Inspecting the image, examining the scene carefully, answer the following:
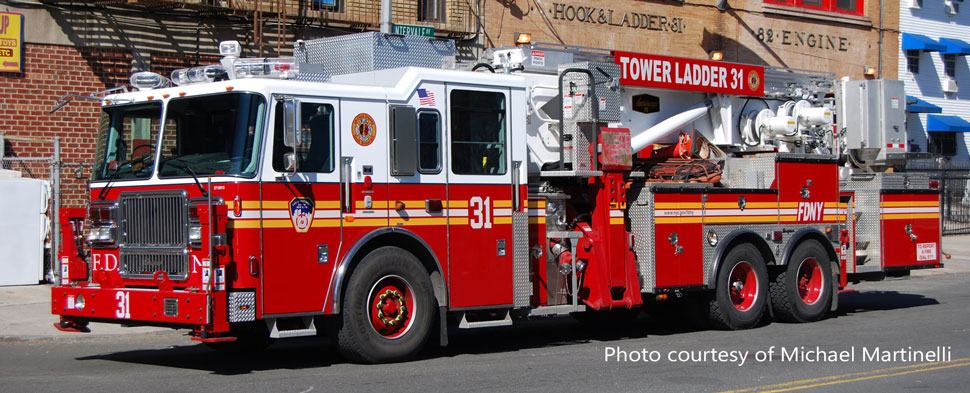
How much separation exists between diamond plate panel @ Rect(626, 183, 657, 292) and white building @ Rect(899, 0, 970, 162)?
71.8 ft

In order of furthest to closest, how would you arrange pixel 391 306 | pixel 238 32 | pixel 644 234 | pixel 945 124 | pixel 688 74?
1. pixel 945 124
2. pixel 238 32
3. pixel 688 74
4. pixel 644 234
5. pixel 391 306

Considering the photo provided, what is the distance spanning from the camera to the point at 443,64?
11.0 m

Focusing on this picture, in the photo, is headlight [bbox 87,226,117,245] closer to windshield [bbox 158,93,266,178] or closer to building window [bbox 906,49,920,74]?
windshield [bbox 158,93,266,178]

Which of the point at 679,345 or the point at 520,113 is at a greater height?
the point at 520,113

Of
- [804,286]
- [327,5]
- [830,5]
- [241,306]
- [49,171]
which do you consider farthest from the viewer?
[830,5]

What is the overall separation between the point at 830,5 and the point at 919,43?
4.25 meters

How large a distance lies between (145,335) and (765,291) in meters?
7.37

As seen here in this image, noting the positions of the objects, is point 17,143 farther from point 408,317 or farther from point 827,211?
point 827,211

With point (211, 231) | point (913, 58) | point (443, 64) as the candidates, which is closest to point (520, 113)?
point (443, 64)

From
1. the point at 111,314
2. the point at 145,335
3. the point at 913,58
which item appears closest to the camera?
the point at 111,314

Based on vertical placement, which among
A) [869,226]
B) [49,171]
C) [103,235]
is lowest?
[869,226]

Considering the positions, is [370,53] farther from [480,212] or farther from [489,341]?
[489,341]

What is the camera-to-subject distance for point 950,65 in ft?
112

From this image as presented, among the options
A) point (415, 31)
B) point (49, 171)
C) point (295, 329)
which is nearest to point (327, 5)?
point (49, 171)
